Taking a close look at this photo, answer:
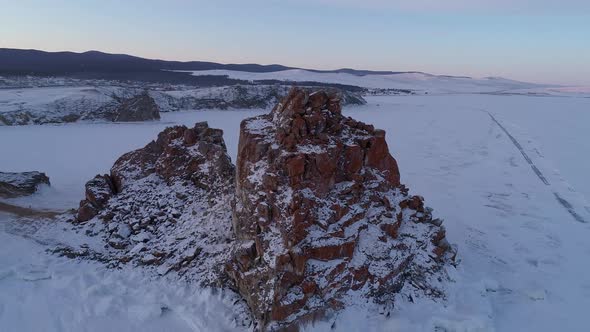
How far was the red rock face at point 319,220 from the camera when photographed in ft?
18.8

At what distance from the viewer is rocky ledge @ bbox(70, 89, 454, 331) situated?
579cm

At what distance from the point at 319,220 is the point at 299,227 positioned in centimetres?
40

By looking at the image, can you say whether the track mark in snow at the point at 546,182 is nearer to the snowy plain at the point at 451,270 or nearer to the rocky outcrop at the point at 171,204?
the snowy plain at the point at 451,270

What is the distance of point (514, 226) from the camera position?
9453 millimetres

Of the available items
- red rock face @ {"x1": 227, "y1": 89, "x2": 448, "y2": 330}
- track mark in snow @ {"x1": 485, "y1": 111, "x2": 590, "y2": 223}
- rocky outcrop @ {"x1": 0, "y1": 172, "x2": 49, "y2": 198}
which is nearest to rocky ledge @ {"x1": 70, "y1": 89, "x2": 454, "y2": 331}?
red rock face @ {"x1": 227, "y1": 89, "x2": 448, "y2": 330}

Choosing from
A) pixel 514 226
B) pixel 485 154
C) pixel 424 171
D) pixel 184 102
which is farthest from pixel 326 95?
pixel 184 102

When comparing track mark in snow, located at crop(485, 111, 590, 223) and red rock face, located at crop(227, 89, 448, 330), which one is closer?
red rock face, located at crop(227, 89, 448, 330)

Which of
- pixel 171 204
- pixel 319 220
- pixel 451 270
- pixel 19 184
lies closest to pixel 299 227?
pixel 319 220

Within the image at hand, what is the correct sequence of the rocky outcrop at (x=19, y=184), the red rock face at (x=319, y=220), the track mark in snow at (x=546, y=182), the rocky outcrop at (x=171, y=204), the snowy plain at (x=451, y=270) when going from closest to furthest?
the red rock face at (x=319, y=220) < the snowy plain at (x=451, y=270) < the rocky outcrop at (x=171, y=204) < the rocky outcrop at (x=19, y=184) < the track mark in snow at (x=546, y=182)

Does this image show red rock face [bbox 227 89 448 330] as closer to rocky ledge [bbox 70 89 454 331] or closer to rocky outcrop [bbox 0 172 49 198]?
rocky ledge [bbox 70 89 454 331]

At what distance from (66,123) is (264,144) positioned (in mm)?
25653

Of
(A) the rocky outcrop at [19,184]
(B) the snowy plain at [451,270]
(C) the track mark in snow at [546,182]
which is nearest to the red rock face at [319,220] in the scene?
(B) the snowy plain at [451,270]

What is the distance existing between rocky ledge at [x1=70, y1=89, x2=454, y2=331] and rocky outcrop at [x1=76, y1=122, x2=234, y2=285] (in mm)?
29

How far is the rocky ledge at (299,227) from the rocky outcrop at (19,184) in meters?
2.88
